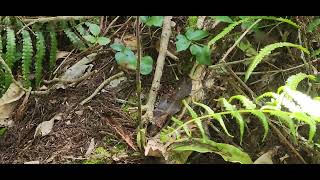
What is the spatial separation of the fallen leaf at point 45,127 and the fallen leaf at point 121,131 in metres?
0.27

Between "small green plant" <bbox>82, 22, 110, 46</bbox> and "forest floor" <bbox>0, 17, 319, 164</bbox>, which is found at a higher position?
"small green plant" <bbox>82, 22, 110, 46</bbox>

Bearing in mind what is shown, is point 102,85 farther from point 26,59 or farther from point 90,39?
point 26,59

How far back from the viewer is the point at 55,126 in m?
2.14

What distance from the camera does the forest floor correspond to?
195cm

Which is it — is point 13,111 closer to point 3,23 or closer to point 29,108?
point 29,108

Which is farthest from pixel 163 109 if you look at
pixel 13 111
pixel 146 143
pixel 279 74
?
pixel 13 111

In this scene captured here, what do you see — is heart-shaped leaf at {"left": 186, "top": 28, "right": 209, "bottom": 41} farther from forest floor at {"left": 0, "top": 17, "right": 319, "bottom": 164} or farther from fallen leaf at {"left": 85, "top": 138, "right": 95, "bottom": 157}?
fallen leaf at {"left": 85, "top": 138, "right": 95, "bottom": 157}

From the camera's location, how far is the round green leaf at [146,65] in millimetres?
2219

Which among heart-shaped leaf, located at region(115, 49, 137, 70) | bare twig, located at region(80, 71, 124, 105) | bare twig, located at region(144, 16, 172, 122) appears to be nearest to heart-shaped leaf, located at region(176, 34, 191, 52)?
bare twig, located at region(144, 16, 172, 122)

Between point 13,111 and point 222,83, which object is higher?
point 222,83
